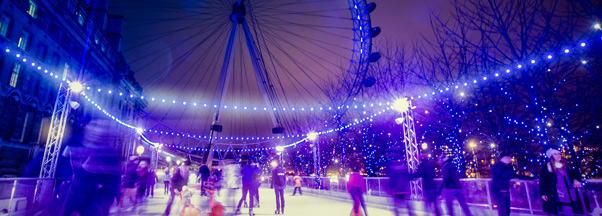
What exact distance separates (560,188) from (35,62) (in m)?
25.9

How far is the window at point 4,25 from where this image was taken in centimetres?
1677

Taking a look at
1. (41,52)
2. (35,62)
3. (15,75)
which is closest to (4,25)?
(35,62)

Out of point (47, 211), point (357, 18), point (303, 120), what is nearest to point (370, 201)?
point (357, 18)

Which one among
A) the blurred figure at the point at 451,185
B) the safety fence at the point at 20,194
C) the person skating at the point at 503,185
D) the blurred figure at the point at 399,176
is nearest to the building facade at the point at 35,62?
the safety fence at the point at 20,194

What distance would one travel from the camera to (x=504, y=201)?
20.6ft

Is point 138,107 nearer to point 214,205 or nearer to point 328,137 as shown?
point 328,137

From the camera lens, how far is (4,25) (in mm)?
17062

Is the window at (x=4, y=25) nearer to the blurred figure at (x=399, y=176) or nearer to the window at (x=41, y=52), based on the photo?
the window at (x=41, y=52)

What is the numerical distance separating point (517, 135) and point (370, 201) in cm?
1090

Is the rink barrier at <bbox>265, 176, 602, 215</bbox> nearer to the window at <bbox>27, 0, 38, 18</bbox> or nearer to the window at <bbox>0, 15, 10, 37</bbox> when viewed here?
the window at <bbox>0, 15, 10, 37</bbox>

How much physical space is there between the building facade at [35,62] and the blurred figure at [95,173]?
10980 mm

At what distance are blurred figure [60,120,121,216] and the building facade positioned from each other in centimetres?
1098

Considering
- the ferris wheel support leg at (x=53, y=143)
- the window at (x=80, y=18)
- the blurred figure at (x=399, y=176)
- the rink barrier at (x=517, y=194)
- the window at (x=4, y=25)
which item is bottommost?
the rink barrier at (x=517, y=194)

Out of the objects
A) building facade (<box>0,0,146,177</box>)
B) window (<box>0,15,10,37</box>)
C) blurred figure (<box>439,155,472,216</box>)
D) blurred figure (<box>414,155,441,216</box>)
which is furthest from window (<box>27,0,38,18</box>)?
blurred figure (<box>439,155,472,216</box>)
